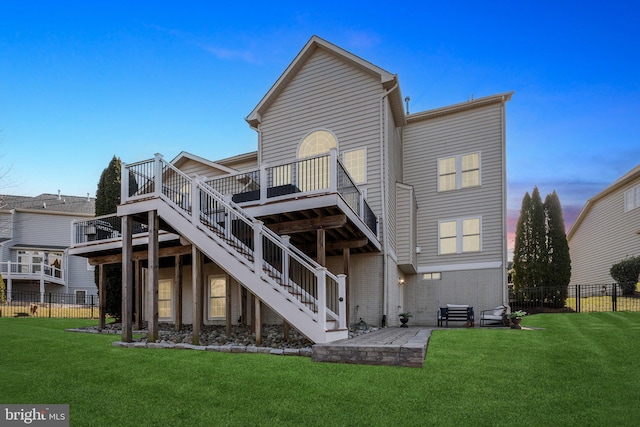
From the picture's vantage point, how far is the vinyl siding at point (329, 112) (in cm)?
1477

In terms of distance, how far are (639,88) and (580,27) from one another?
5.37 m

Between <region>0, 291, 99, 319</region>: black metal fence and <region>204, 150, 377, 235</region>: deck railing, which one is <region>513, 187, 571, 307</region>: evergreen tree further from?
<region>0, 291, 99, 319</region>: black metal fence

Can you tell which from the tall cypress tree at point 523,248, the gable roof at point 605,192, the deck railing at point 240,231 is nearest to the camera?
the deck railing at point 240,231

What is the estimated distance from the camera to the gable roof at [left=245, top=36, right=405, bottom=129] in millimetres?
14547

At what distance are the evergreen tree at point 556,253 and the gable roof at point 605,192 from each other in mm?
3236

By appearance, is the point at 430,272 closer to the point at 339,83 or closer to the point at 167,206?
the point at 339,83

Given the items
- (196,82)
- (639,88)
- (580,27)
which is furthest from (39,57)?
(639,88)

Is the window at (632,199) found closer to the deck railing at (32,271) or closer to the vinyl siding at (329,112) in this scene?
the vinyl siding at (329,112)

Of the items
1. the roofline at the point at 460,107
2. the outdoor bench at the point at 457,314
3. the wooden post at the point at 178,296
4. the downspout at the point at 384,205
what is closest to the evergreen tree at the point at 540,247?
the outdoor bench at the point at 457,314

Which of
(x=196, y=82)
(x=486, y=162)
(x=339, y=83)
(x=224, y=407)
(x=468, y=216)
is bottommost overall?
(x=224, y=407)

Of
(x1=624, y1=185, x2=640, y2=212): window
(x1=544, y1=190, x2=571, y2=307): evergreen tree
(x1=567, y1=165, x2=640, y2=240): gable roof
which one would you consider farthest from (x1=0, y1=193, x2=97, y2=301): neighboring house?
(x1=624, y1=185, x2=640, y2=212): window

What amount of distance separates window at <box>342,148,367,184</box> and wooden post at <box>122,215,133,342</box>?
7.15m

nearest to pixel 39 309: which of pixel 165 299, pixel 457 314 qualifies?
pixel 165 299

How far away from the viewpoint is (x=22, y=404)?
5355mm
